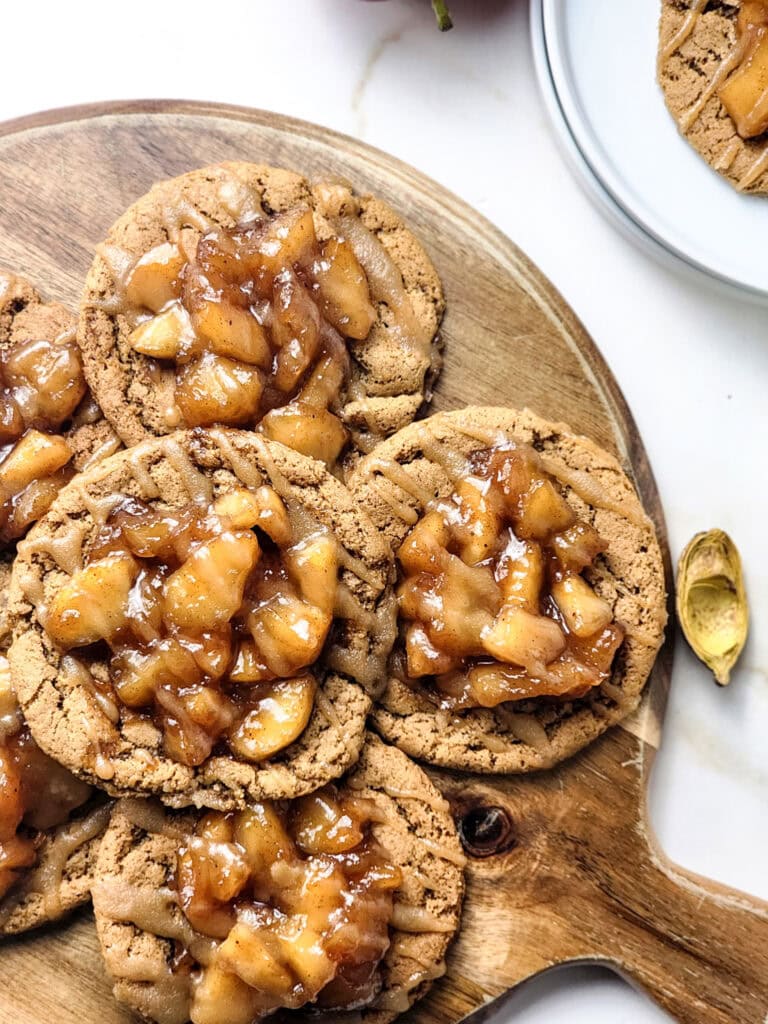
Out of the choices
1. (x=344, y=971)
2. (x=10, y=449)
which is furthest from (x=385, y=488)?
(x=344, y=971)

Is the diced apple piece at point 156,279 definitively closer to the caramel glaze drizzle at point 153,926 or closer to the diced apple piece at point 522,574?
the diced apple piece at point 522,574

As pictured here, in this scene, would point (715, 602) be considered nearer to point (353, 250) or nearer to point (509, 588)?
point (509, 588)

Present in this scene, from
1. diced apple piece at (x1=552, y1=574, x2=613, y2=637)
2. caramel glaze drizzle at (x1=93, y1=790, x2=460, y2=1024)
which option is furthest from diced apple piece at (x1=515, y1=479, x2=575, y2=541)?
caramel glaze drizzle at (x1=93, y1=790, x2=460, y2=1024)

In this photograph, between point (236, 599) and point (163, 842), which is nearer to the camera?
point (236, 599)

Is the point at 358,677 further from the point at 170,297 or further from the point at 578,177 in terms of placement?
the point at 578,177

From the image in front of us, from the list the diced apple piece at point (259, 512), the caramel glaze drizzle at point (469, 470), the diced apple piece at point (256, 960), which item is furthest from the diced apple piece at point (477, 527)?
the diced apple piece at point (256, 960)

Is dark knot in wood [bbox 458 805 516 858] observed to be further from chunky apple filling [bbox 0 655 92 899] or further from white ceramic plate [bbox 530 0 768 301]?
white ceramic plate [bbox 530 0 768 301]

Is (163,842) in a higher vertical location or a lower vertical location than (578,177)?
lower
